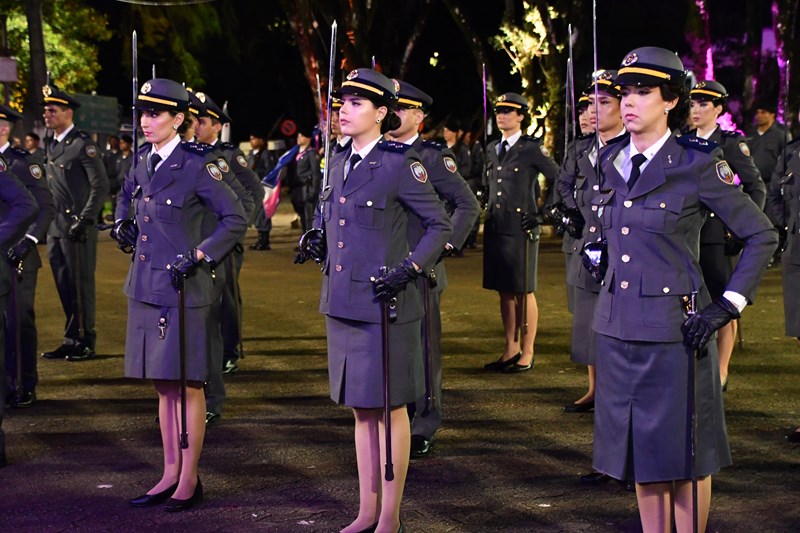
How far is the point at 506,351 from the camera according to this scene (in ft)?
33.2

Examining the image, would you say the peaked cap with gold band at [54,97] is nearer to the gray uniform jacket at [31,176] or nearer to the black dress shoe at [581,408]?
the gray uniform jacket at [31,176]

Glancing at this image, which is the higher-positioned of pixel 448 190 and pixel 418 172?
pixel 418 172

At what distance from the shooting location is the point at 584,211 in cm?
812

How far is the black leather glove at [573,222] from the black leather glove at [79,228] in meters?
4.68

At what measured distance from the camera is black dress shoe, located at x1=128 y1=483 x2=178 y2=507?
638 cm

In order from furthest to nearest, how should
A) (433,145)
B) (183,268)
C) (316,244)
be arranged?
(433,145) < (183,268) < (316,244)


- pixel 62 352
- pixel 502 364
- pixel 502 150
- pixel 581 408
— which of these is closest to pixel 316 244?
pixel 581 408

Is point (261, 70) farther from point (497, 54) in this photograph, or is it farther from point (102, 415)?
point (102, 415)

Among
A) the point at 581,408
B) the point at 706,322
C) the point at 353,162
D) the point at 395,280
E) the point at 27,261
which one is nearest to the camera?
the point at 706,322

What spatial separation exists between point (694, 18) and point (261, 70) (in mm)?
20913

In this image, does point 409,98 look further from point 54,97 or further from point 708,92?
point 54,97

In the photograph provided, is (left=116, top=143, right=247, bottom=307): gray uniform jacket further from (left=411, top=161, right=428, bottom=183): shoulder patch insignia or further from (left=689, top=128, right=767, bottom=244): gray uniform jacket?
(left=689, top=128, right=767, bottom=244): gray uniform jacket

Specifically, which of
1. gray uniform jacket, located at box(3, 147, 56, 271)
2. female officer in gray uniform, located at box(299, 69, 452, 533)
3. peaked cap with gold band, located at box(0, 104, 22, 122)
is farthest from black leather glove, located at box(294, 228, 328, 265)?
gray uniform jacket, located at box(3, 147, 56, 271)

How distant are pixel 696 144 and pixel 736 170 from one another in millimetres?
3913
